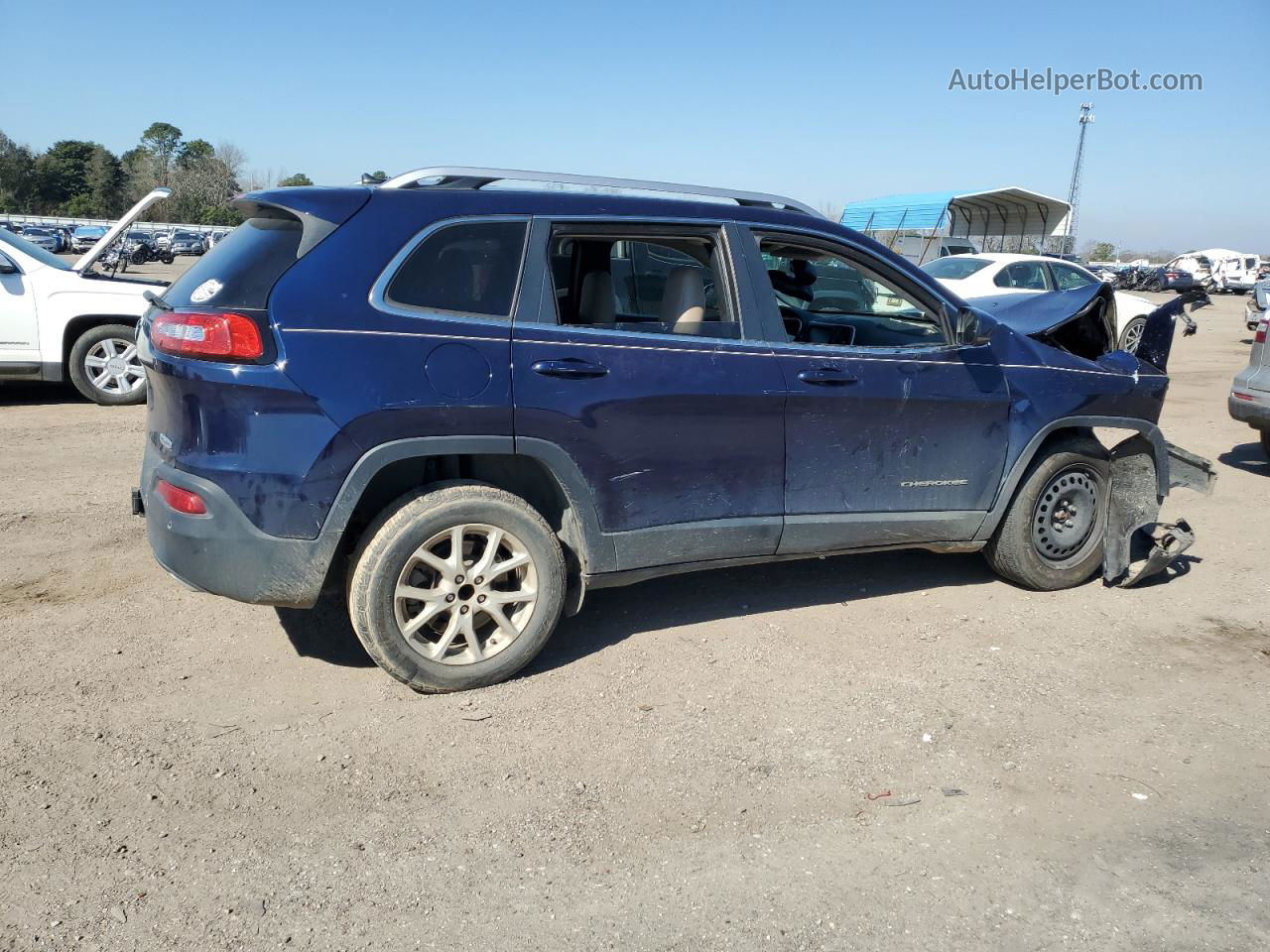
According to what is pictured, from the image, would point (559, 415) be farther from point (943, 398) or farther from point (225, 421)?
point (943, 398)

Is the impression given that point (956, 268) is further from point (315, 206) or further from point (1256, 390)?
point (315, 206)

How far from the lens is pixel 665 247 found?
441 cm

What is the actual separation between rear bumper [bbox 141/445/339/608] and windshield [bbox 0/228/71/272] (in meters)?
6.84

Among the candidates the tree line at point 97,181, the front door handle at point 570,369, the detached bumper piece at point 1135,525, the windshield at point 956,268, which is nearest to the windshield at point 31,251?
the front door handle at point 570,369

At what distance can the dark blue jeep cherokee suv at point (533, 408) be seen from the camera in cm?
362

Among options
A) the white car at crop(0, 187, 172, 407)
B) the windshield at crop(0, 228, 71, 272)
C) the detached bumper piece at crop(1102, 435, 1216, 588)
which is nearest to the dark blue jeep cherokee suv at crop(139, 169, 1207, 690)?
the detached bumper piece at crop(1102, 435, 1216, 588)

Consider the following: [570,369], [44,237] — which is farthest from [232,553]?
[44,237]

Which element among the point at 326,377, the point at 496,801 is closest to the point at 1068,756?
the point at 496,801

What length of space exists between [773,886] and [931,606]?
2509 mm

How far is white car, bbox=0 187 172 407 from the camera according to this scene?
9.06 metres

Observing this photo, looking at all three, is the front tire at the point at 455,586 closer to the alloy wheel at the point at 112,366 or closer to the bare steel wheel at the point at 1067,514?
the bare steel wheel at the point at 1067,514

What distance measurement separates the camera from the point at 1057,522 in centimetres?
527

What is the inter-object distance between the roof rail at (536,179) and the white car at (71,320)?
6059mm

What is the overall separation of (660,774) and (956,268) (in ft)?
47.5
